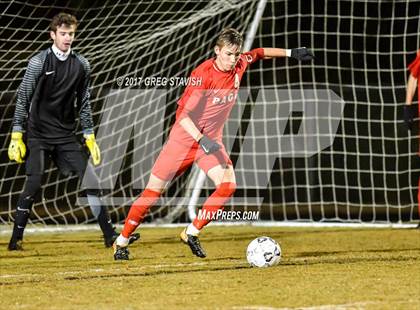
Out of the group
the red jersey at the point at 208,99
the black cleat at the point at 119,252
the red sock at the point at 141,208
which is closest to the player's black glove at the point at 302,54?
the red jersey at the point at 208,99

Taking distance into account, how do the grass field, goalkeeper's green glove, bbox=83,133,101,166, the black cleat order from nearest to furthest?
the grass field → the black cleat → goalkeeper's green glove, bbox=83,133,101,166

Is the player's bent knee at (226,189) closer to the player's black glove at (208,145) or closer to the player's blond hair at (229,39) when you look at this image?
the player's black glove at (208,145)

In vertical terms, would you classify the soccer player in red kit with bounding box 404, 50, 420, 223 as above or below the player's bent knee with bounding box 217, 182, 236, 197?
above

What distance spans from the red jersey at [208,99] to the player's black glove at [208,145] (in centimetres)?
31

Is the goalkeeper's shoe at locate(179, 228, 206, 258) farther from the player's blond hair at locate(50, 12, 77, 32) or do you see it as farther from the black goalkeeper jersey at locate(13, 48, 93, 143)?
the player's blond hair at locate(50, 12, 77, 32)

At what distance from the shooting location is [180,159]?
7.57 metres

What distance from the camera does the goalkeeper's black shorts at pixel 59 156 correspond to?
861 centimetres

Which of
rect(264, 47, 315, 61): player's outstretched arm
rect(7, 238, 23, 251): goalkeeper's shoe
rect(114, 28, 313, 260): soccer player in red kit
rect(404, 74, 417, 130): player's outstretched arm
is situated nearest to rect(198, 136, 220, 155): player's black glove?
rect(114, 28, 313, 260): soccer player in red kit

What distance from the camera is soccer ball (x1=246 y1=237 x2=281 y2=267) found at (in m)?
7.06

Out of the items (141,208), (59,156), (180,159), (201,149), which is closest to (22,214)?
(59,156)

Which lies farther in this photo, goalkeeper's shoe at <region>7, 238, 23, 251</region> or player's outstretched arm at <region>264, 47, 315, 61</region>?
goalkeeper's shoe at <region>7, 238, 23, 251</region>

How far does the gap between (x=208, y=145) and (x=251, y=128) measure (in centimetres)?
569

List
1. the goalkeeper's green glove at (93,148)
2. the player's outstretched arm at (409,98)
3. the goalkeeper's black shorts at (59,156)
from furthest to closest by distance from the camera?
the goalkeeper's black shorts at (59,156) < the goalkeeper's green glove at (93,148) < the player's outstretched arm at (409,98)

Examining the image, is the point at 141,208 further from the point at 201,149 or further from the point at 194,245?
the point at 201,149
